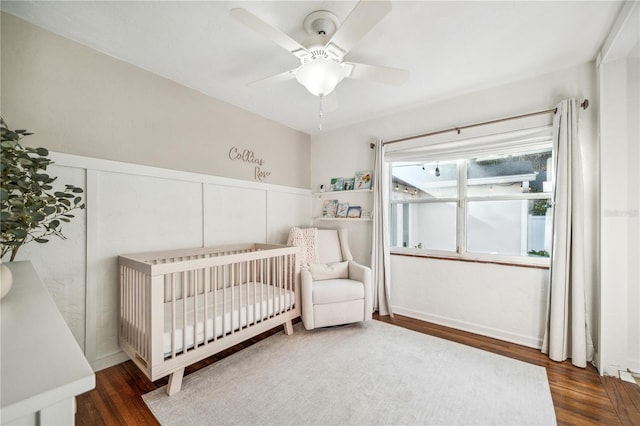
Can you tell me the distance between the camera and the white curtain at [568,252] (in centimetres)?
207

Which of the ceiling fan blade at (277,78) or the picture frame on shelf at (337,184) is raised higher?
the ceiling fan blade at (277,78)

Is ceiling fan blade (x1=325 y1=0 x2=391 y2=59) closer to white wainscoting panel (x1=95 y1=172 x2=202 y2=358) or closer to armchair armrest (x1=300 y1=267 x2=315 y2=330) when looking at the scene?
white wainscoting panel (x1=95 y1=172 x2=202 y2=358)

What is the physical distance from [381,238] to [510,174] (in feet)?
4.61

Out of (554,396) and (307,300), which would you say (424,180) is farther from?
(554,396)

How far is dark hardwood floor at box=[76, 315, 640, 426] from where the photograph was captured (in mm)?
1531

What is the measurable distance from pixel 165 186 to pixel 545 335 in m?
3.45

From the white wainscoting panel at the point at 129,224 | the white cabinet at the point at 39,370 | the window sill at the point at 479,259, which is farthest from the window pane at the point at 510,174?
the white cabinet at the point at 39,370

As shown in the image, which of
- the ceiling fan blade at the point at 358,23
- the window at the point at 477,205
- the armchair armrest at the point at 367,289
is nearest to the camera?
the ceiling fan blade at the point at 358,23

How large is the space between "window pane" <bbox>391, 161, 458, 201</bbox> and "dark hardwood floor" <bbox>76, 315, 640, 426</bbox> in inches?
63.7

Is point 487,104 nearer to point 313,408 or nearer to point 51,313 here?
point 313,408

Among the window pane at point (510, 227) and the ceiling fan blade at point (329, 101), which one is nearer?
the ceiling fan blade at point (329, 101)

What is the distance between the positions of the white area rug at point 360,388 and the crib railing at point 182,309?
0.23m

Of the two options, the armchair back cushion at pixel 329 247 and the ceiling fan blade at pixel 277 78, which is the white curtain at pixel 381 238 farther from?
the ceiling fan blade at pixel 277 78

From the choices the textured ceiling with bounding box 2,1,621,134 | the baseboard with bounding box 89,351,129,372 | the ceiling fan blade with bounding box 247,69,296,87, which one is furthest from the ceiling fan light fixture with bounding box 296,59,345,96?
the baseboard with bounding box 89,351,129,372
